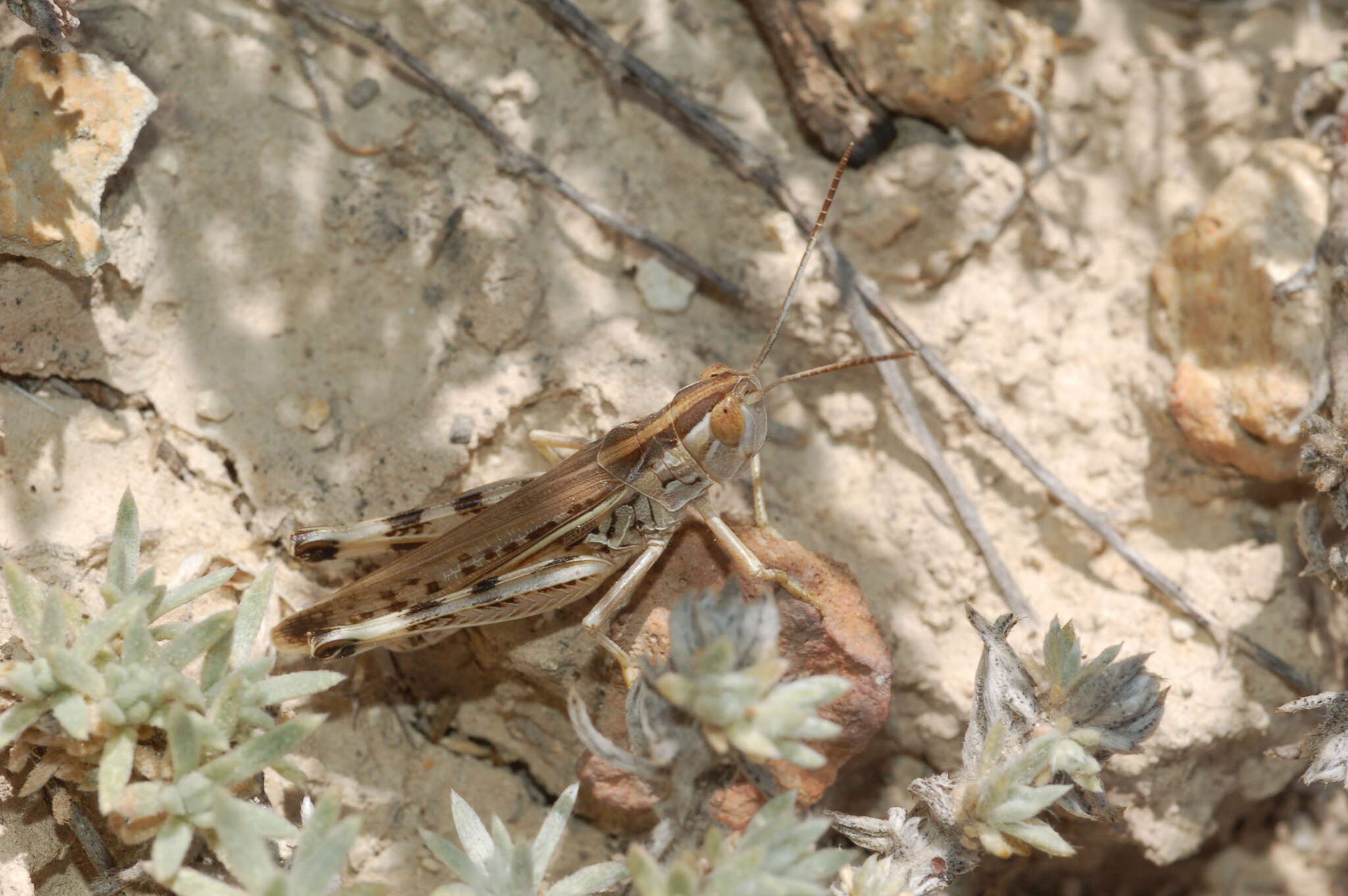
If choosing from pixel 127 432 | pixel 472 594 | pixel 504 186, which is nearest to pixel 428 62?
pixel 504 186

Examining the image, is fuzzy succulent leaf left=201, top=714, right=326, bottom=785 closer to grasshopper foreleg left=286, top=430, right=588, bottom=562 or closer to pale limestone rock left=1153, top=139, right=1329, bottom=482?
grasshopper foreleg left=286, top=430, right=588, bottom=562

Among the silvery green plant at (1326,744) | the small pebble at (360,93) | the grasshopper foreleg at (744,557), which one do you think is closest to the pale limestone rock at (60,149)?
the small pebble at (360,93)

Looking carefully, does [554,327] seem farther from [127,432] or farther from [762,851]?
[762,851]

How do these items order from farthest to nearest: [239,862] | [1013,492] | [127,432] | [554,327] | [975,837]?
[1013,492], [554,327], [127,432], [975,837], [239,862]

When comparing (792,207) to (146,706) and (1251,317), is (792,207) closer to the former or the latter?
(1251,317)

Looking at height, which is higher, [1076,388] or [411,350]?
[1076,388]

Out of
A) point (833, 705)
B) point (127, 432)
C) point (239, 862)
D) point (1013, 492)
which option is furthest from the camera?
point (1013, 492)

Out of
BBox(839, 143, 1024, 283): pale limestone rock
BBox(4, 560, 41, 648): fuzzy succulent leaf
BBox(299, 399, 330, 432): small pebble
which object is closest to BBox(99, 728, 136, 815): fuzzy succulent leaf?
BBox(4, 560, 41, 648): fuzzy succulent leaf
